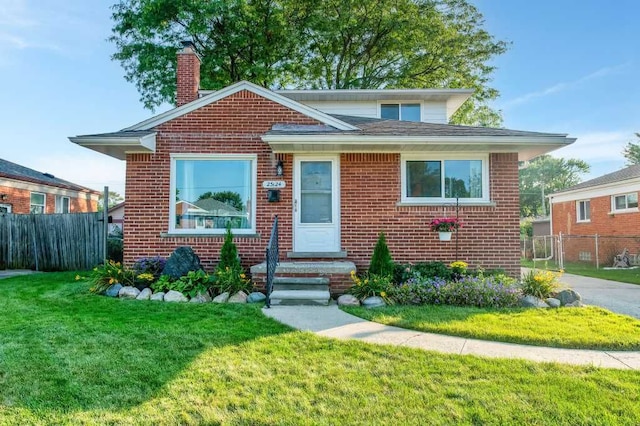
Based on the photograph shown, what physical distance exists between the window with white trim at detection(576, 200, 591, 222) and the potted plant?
44.9 feet

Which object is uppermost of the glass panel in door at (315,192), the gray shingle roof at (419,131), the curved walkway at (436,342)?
the gray shingle roof at (419,131)

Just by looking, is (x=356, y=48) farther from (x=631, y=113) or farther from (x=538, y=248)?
(x=631, y=113)

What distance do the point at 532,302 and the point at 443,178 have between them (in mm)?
2937

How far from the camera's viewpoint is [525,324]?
4.85 metres

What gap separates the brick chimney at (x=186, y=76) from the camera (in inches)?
358

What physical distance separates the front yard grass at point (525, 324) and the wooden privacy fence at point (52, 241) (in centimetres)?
888

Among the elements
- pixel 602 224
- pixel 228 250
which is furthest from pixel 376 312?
pixel 602 224

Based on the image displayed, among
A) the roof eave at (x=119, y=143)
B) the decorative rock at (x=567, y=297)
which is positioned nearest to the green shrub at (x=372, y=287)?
the decorative rock at (x=567, y=297)

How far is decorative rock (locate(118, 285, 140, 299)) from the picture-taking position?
6.52m

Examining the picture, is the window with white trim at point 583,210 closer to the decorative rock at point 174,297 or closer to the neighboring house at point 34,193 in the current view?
the decorative rock at point 174,297

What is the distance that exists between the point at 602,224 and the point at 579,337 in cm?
1503

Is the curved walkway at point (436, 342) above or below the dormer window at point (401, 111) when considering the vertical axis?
below

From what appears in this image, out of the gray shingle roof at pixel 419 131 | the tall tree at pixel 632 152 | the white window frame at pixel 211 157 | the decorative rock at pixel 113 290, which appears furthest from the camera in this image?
the tall tree at pixel 632 152

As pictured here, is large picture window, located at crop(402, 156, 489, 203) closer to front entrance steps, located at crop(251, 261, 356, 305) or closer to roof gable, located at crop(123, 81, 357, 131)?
roof gable, located at crop(123, 81, 357, 131)
